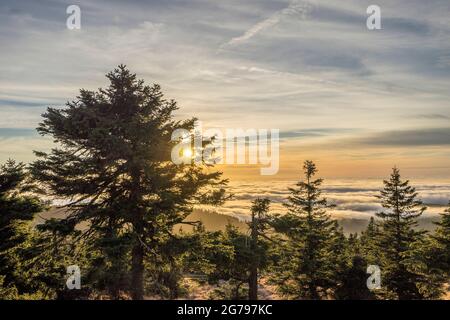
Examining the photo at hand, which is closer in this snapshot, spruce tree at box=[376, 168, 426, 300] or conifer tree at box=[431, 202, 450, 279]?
conifer tree at box=[431, 202, 450, 279]

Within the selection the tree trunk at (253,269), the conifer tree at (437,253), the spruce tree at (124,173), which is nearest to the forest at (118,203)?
the spruce tree at (124,173)

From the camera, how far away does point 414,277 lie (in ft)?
95.3

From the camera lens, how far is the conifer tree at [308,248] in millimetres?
29844

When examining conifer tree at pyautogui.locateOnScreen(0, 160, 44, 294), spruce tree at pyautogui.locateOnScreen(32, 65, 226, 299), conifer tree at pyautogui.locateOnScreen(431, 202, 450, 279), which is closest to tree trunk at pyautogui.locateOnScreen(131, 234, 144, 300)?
spruce tree at pyautogui.locateOnScreen(32, 65, 226, 299)

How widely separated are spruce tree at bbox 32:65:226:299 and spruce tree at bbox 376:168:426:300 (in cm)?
2049

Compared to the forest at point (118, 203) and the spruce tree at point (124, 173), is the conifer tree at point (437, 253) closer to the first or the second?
the forest at point (118, 203)

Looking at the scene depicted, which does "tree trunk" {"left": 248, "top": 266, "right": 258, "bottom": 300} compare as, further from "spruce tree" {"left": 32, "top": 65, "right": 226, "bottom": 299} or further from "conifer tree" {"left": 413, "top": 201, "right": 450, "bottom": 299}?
"conifer tree" {"left": 413, "top": 201, "right": 450, "bottom": 299}

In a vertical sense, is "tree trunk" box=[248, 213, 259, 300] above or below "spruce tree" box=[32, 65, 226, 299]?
below

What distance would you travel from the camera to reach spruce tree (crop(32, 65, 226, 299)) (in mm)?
15695

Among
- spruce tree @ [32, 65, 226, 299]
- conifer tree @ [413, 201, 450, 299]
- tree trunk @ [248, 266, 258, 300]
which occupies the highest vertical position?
spruce tree @ [32, 65, 226, 299]

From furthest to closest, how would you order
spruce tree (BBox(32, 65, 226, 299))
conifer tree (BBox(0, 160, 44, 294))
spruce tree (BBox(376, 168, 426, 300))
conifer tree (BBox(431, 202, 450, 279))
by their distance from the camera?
spruce tree (BBox(376, 168, 426, 300)) → conifer tree (BBox(431, 202, 450, 279)) → conifer tree (BBox(0, 160, 44, 294)) → spruce tree (BBox(32, 65, 226, 299))

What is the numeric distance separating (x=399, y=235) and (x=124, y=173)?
85.2ft
